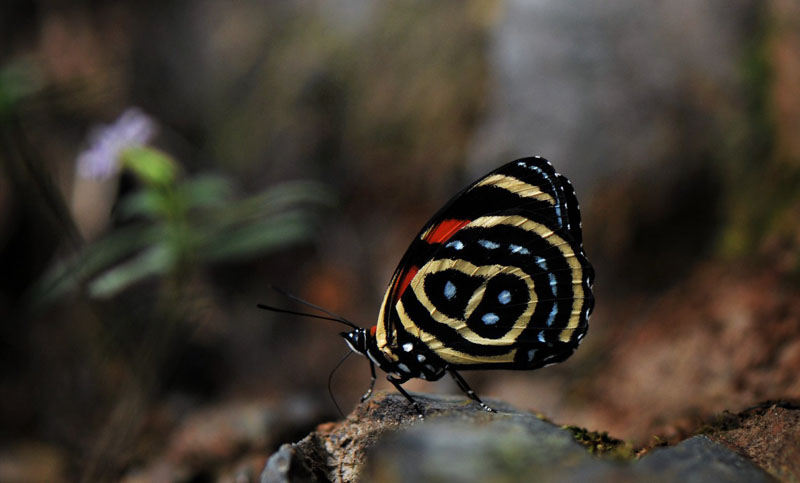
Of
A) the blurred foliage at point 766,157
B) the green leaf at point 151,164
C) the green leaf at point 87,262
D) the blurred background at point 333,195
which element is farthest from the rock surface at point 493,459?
the blurred foliage at point 766,157

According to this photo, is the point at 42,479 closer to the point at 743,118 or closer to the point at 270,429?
the point at 270,429

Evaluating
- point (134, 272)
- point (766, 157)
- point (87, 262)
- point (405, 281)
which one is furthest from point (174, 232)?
point (766, 157)

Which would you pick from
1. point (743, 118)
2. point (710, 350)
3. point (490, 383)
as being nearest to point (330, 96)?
point (490, 383)

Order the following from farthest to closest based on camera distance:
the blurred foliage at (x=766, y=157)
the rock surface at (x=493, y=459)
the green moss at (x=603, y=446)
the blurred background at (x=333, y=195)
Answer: the blurred foliage at (x=766, y=157) < the blurred background at (x=333, y=195) < the green moss at (x=603, y=446) < the rock surface at (x=493, y=459)

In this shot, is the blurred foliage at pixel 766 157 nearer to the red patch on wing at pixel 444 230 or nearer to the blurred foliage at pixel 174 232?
the red patch on wing at pixel 444 230

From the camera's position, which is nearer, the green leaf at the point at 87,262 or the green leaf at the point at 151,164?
the green leaf at the point at 151,164

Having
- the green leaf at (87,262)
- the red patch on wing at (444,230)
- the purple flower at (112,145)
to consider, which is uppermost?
the red patch on wing at (444,230)

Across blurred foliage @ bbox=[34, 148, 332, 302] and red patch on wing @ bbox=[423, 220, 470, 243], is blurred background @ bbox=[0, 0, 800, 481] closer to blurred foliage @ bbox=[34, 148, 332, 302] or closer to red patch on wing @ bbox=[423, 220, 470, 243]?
blurred foliage @ bbox=[34, 148, 332, 302]

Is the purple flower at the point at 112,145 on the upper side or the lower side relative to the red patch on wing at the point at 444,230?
lower
